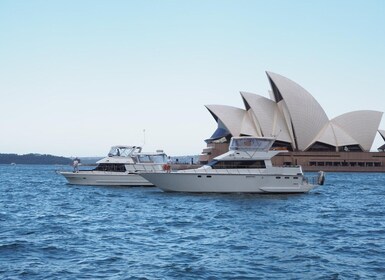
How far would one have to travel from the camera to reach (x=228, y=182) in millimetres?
35344

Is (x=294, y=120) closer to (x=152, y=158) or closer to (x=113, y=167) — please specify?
(x=152, y=158)

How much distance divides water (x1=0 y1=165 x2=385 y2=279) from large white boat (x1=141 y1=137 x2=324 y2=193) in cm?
379

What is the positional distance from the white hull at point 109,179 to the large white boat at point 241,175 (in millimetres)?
10014

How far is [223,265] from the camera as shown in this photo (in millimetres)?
14258

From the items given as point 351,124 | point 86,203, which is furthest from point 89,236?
point 351,124

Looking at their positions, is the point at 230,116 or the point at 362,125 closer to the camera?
the point at 362,125

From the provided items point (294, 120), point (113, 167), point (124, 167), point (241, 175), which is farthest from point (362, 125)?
point (241, 175)

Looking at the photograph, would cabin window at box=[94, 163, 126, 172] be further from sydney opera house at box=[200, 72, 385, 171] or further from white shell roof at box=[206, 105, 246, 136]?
white shell roof at box=[206, 105, 246, 136]

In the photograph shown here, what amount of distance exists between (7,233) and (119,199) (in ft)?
51.6

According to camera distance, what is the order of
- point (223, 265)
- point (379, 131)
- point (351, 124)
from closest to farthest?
point (223, 265), point (351, 124), point (379, 131)

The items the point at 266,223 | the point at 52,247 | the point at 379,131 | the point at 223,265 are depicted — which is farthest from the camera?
the point at 379,131

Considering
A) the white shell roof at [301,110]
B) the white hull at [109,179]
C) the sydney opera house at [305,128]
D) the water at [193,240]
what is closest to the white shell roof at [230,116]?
the sydney opera house at [305,128]

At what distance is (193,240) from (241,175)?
57.2ft

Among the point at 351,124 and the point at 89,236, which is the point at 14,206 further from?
the point at 351,124
